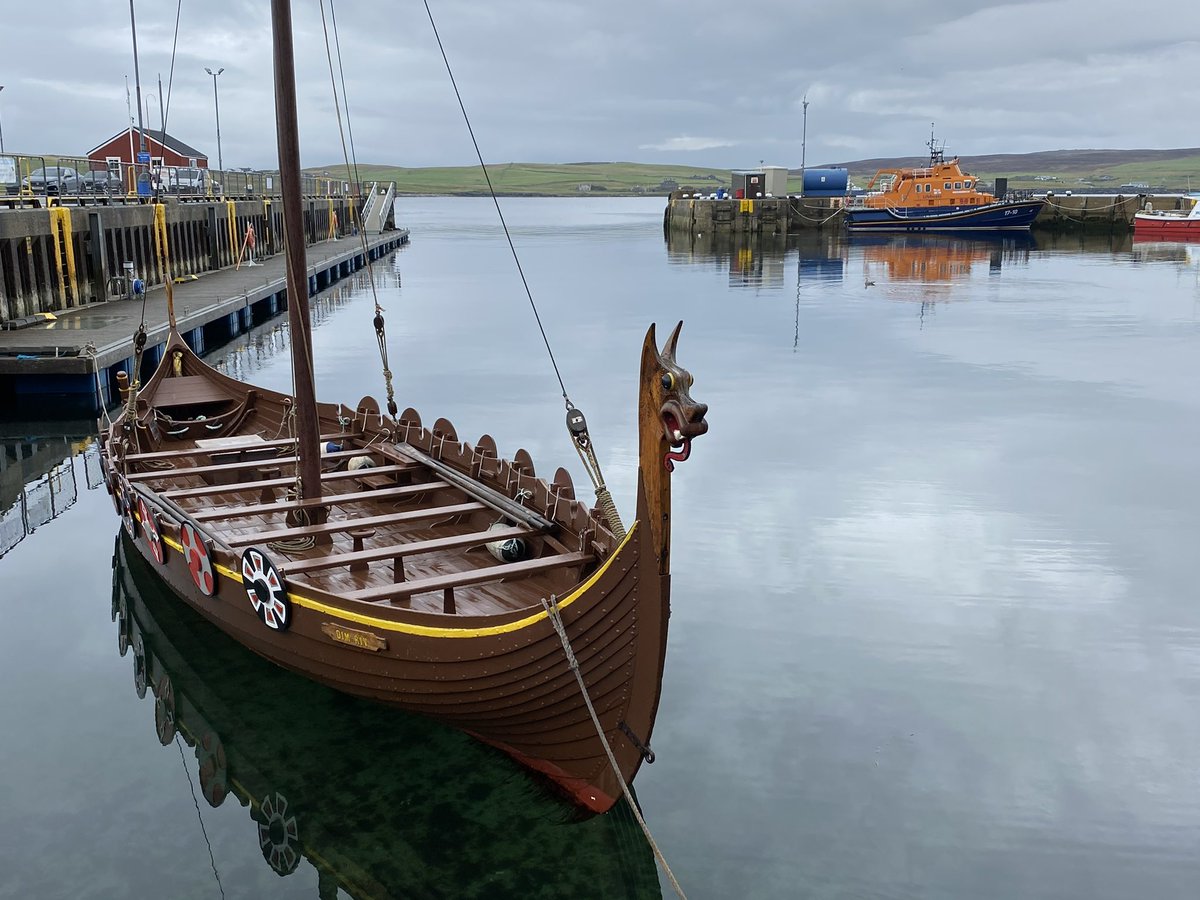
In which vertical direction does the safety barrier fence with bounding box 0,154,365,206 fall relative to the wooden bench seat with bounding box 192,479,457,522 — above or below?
above

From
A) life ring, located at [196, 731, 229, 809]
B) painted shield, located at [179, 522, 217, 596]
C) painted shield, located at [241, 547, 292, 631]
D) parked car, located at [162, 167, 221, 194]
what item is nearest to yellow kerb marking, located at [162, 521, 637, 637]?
painted shield, located at [241, 547, 292, 631]

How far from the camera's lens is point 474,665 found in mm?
7547

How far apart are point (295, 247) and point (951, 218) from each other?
80587mm

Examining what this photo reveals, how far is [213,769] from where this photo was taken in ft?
30.3

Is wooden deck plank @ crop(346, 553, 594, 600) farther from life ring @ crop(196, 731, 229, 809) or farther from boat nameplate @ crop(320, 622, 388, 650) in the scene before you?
life ring @ crop(196, 731, 229, 809)

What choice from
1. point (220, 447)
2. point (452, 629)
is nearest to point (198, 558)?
point (452, 629)

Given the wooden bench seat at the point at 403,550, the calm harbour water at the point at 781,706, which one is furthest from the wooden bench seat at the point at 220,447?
the wooden bench seat at the point at 403,550

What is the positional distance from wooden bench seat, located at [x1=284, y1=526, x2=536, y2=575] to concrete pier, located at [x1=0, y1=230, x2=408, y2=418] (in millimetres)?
6519

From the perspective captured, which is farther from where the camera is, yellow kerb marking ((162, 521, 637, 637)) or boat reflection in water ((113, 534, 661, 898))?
boat reflection in water ((113, 534, 661, 898))

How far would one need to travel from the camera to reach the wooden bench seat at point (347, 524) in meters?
10.2

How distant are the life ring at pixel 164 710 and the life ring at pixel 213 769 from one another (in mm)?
397

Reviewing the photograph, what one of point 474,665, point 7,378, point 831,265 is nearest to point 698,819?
point 474,665

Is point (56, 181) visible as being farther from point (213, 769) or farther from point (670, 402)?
point (670, 402)

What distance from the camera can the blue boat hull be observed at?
82.2 m
